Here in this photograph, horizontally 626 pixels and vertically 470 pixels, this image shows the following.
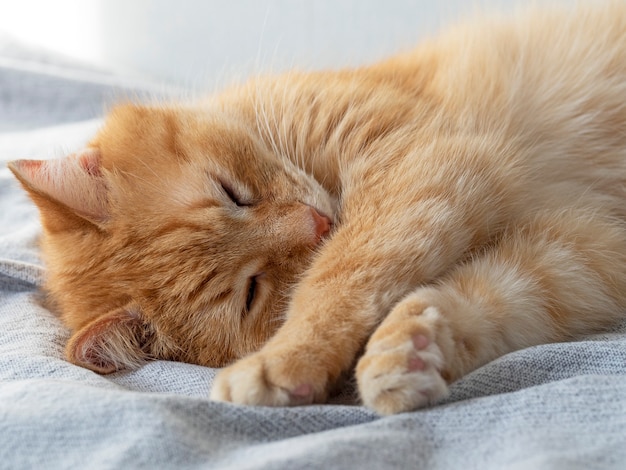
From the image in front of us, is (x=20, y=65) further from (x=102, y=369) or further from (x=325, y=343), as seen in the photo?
(x=325, y=343)

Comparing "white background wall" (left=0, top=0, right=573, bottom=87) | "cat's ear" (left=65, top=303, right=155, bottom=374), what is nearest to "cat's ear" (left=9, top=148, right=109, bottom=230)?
"cat's ear" (left=65, top=303, right=155, bottom=374)

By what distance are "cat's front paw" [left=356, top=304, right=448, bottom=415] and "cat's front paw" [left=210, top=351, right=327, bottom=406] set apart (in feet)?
0.25

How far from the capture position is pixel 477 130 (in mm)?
1451

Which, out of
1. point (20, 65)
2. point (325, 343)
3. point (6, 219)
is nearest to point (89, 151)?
point (325, 343)

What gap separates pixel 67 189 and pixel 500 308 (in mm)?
847

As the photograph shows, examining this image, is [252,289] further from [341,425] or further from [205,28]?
[205,28]

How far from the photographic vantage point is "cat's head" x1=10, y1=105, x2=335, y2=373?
1245 mm

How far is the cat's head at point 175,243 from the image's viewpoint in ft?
4.09

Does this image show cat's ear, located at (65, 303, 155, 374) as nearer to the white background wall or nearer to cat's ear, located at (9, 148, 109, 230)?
cat's ear, located at (9, 148, 109, 230)

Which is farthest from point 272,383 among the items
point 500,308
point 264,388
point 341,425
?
point 500,308

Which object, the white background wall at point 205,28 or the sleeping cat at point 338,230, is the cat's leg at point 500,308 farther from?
the white background wall at point 205,28

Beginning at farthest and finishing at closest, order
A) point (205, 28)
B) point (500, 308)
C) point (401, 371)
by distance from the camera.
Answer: point (205, 28) < point (500, 308) < point (401, 371)

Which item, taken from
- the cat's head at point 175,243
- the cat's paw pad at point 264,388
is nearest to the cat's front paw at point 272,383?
the cat's paw pad at point 264,388

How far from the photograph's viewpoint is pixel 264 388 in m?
0.97
